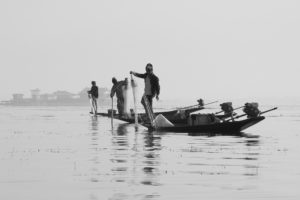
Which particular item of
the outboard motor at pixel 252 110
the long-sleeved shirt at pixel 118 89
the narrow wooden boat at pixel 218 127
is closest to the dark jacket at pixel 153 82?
the narrow wooden boat at pixel 218 127

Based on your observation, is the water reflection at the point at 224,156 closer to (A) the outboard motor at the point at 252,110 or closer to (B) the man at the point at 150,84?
(A) the outboard motor at the point at 252,110

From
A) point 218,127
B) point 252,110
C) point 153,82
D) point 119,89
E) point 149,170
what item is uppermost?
point 119,89

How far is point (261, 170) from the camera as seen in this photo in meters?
14.2

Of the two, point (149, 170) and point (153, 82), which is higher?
point (153, 82)

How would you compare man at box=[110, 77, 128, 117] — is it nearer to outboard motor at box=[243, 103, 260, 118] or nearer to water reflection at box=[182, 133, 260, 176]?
outboard motor at box=[243, 103, 260, 118]

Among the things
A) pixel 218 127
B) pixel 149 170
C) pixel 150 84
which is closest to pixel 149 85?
pixel 150 84

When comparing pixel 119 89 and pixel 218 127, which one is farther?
pixel 119 89

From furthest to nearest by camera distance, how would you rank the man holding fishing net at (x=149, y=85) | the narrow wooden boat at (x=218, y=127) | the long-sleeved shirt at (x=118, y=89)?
the long-sleeved shirt at (x=118, y=89), the man holding fishing net at (x=149, y=85), the narrow wooden boat at (x=218, y=127)

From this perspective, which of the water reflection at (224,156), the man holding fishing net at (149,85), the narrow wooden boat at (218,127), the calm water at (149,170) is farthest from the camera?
the man holding fishing net at (149,85)

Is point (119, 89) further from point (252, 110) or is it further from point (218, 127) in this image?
point (252, 110)

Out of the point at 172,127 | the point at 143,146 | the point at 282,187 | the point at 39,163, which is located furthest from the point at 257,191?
the point at 172,127

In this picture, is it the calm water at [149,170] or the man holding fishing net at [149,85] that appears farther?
the man holding fishing net at [149,85]

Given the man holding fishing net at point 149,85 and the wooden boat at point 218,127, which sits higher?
the man holding fishing net at point 149,85

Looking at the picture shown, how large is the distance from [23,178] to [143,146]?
27.3 feet
